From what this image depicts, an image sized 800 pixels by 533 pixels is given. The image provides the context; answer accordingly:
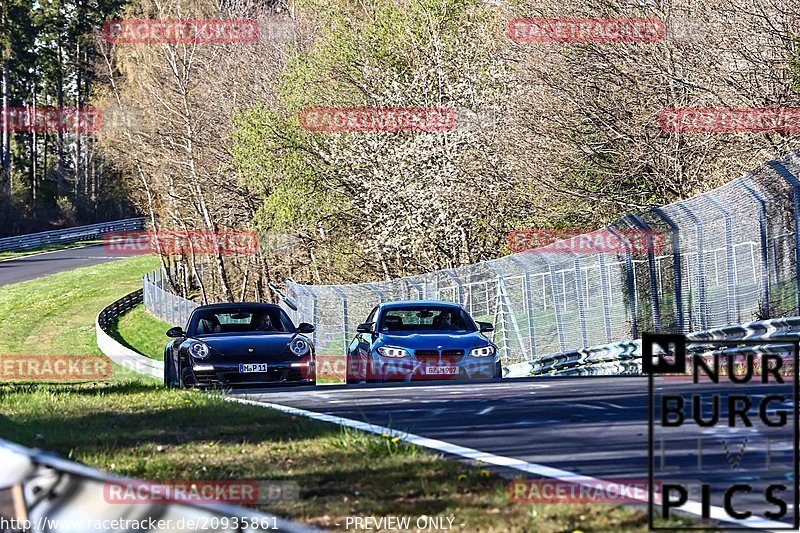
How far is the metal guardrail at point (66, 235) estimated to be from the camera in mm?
89125

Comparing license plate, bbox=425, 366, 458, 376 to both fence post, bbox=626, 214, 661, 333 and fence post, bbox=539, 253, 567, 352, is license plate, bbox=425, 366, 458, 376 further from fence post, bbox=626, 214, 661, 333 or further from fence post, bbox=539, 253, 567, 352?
fence post, bbox=539, 253, 567, 352

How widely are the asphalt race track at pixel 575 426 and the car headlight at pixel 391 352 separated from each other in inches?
74.3

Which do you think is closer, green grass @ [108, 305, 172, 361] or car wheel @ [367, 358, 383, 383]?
car wheel @ [367, 358, 383, 383]

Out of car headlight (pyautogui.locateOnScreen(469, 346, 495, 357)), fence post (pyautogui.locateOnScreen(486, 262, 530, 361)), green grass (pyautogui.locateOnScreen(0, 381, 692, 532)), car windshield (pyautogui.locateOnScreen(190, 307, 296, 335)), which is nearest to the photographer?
green grass (pyautogui.locateOnScreen(0, 381, 692, 532))

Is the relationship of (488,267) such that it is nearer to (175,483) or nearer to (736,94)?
(736,94)

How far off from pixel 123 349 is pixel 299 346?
21833 mm

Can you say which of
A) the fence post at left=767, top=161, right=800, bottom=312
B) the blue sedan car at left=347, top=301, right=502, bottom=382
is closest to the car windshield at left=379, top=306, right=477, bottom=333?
the blue sedan car at left=347, top=301, right=502, bottom=382

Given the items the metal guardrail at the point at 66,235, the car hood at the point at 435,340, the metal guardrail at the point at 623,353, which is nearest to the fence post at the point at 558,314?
the metal guardrail at the point at 623,353

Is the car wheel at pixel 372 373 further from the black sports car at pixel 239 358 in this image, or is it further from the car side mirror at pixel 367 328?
the black sports car at pixel 239 358

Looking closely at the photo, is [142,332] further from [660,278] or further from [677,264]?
[677,264]

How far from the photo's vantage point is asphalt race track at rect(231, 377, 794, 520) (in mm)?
7914

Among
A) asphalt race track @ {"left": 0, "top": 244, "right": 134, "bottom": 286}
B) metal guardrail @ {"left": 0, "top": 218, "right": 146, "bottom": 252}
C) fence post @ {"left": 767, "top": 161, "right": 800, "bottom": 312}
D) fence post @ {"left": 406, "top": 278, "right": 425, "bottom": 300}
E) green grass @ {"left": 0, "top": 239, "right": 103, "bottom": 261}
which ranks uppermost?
metal guardrail @ {"left": 0, "top": 218, "right": 146, "bottom": 252}

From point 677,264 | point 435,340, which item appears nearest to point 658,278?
point 677,264

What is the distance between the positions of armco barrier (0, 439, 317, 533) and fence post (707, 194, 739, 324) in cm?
1510
